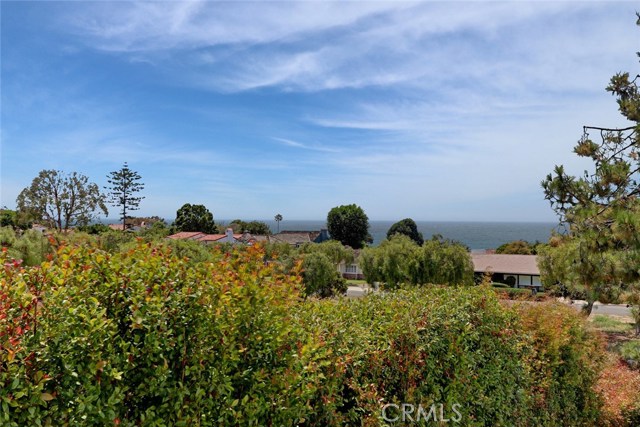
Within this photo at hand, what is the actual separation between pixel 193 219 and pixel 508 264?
42.1 m

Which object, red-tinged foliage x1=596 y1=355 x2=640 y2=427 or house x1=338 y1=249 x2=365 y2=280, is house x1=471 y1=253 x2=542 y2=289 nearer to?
house x1=338 y1=249 x2=365 y2=280

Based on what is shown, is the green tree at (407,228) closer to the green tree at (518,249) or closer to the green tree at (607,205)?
the green tree at (518,249)

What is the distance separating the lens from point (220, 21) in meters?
6.23

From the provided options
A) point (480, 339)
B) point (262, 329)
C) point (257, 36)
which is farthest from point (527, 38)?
point (262, 329)

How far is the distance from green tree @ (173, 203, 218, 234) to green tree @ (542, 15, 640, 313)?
5956 centimetres

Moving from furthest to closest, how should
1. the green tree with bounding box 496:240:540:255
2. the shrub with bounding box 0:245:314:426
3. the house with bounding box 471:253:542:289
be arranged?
the green tree with bounding box 496:240:540:255 → the house with bounding box 471:253:542:289 → the shrub with bounding box 0:245:314:426

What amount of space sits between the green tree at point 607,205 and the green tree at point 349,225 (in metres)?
60.5

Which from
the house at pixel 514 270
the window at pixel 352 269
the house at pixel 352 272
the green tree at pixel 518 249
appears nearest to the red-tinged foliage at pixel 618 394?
the house at pixel 514 270

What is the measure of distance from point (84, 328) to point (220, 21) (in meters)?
5.35

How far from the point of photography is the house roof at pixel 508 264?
133ft

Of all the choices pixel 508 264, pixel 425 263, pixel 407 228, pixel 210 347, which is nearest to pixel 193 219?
pixel 407 228

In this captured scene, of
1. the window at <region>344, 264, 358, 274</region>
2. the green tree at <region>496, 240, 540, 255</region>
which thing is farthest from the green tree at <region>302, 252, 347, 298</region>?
the green tree at <region>496, 240, 540, 255</region>

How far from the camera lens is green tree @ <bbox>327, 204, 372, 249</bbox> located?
228 ft

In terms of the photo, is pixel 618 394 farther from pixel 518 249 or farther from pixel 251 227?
pixel 251 227
